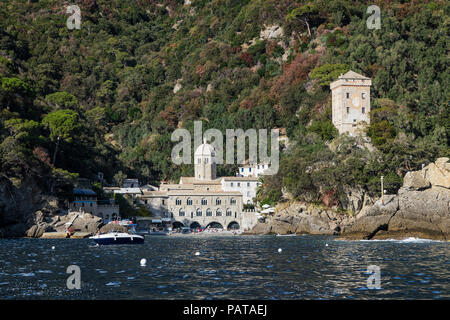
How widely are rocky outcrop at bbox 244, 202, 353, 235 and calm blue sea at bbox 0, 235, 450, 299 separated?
30.1 m

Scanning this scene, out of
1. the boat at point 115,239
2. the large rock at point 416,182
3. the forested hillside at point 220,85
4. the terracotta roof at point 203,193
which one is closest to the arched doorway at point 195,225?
the terracotta roof at point 203,193

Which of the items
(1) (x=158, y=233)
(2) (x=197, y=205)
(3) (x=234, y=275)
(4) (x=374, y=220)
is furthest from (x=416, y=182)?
(2) (x=197, y=205)

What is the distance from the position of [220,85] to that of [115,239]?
72040 mm

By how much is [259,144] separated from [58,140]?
33588 mm

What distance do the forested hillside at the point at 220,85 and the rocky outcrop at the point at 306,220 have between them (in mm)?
2110

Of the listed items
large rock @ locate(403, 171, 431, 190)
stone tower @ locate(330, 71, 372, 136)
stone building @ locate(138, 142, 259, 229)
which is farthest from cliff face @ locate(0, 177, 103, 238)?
stone tower @ locate(330, 71, 372, 136)

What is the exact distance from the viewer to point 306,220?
7288cm

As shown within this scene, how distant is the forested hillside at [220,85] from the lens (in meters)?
72.8

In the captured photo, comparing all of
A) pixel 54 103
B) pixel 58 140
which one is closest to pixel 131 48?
pixel 54 103

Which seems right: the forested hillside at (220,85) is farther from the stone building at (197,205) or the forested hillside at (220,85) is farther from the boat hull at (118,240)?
the boat hull at (118,240)

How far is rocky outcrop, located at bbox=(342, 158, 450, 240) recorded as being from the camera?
169 ft

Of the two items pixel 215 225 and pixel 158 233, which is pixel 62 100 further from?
pixel 215 225
